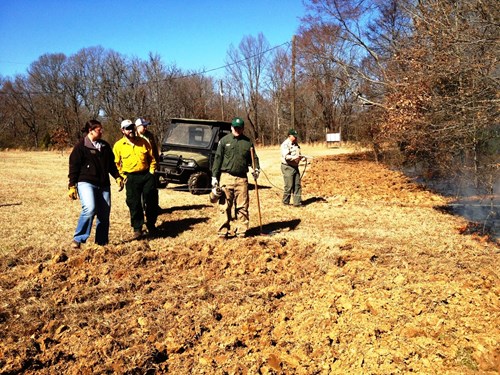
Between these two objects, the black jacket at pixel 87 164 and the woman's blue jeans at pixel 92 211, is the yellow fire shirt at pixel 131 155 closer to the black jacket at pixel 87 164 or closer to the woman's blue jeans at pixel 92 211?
the black jacket at pixel 87 164

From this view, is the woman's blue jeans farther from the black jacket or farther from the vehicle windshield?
the vehicle windshield

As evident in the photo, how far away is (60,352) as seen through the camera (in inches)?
136

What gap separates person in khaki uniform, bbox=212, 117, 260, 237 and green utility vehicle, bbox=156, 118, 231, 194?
4.11 metres

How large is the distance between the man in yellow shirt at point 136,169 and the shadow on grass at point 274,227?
180cm

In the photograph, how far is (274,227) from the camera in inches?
305

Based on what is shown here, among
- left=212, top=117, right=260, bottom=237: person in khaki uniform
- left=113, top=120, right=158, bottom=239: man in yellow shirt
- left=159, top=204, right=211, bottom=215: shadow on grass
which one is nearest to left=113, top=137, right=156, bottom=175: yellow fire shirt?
left=113, top=120, right=158, bottom=239: man in yellow shirt

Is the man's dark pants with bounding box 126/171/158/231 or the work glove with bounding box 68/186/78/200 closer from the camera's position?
the work glove with bounding box 68/186/78/200

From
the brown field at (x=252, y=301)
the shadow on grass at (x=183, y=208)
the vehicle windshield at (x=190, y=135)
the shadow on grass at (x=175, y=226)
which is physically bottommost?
the brown field at (x=252, y=301)

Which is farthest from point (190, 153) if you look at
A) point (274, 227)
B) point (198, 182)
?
point (274, 227)

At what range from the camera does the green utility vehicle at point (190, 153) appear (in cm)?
1057

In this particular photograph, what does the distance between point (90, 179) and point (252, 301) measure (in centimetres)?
291

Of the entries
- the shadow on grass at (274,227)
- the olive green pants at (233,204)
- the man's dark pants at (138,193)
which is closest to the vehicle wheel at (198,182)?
the shadow on grass at (274,227)

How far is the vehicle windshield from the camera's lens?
11383mm

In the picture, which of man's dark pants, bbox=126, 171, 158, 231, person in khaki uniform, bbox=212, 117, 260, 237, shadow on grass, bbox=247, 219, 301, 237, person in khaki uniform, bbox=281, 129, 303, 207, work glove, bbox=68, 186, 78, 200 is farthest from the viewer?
person in khaki uniform, bbox=281, 129, 303, 207
